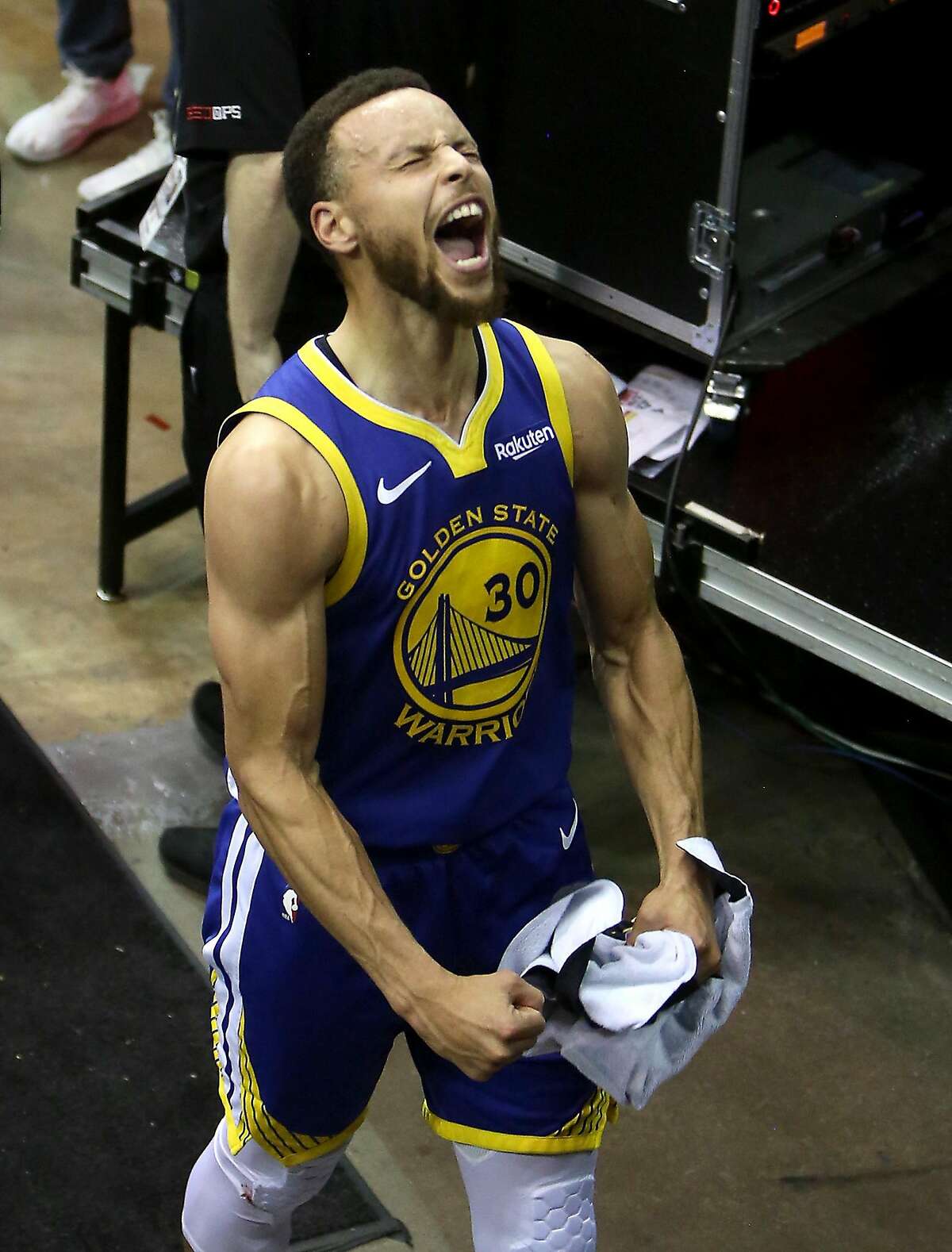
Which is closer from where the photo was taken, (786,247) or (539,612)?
(539,612)

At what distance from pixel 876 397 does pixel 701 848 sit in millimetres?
1671

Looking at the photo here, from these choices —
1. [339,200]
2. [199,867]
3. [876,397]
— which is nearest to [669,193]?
[876,397]

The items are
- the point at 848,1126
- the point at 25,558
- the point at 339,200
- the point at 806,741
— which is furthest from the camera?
the point at 25,558

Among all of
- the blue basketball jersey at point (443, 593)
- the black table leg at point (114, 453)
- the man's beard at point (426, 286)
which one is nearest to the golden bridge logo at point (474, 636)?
the blue basketball jersey at point (443, 593)

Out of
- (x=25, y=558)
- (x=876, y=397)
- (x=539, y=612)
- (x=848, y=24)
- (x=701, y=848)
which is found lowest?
(x=25, y=558)

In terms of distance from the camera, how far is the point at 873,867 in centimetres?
373

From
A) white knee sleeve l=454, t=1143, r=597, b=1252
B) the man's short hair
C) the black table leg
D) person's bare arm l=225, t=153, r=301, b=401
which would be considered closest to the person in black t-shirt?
person's bare arm l=225, t=153, r=301, b=401

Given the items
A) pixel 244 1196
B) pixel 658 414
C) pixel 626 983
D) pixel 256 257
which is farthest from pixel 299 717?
pixel 658 414

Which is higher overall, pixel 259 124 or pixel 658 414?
pixel 259 124

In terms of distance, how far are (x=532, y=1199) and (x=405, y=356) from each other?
1.02 metres

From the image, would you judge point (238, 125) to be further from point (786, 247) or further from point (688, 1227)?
point (688, 1227)

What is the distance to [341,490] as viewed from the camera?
2039 millimetres

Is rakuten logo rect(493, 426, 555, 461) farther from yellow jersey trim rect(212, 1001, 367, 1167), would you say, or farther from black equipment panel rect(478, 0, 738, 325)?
black equipment panel rect(478, 0, 738, 325)

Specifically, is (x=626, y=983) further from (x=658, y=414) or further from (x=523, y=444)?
(x=658, y=414)
